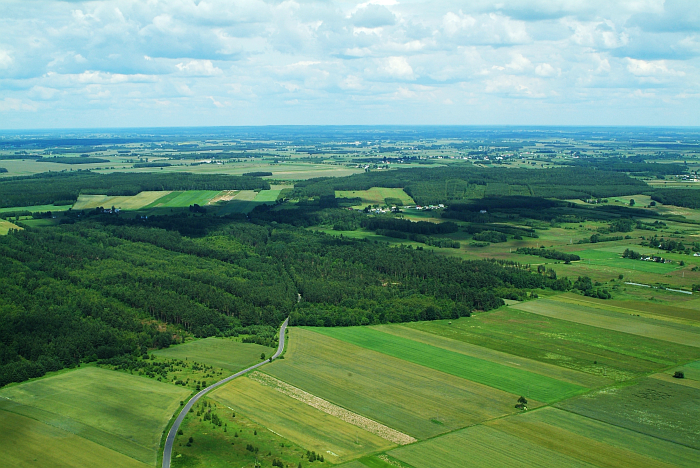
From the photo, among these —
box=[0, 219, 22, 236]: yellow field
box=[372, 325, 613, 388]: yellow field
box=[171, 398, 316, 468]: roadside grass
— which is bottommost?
box=[372, 325, 613, 388]: yellow field

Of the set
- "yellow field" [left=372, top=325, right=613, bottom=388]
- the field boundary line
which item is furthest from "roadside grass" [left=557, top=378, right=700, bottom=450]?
the field boundary line

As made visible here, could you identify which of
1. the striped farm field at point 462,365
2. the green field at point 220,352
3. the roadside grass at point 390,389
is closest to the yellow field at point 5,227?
the green field at point 220,352

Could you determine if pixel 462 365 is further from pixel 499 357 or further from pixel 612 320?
pixel 612 320

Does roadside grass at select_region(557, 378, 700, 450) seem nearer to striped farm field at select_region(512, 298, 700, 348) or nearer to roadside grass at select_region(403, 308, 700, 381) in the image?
roadside grass at select_region(403, 308, 700, 381)

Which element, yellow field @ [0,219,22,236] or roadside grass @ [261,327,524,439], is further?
yellow field @ [0,219,22,236]

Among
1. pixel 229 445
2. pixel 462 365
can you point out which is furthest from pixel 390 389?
pixel 229 445

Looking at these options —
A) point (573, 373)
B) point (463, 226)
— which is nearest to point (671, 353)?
point (573, 373)
